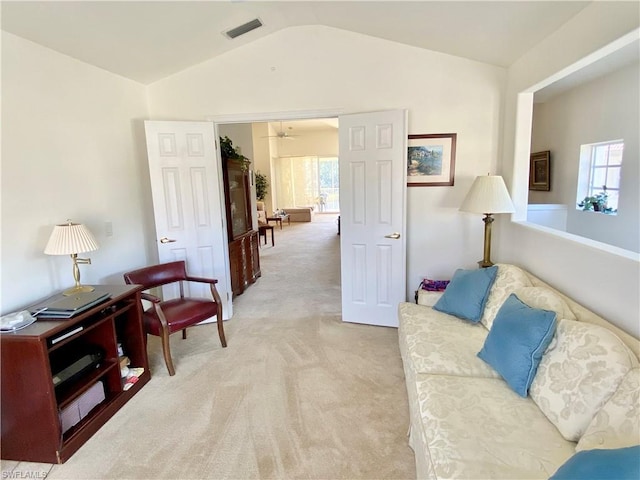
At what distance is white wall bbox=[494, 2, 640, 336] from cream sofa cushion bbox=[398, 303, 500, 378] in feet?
2.08

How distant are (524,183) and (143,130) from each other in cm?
363

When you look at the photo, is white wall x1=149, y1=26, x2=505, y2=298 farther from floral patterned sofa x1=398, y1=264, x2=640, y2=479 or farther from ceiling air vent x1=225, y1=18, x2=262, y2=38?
floral patterned sofa x1=398, y1=264, x2=640, y2=479

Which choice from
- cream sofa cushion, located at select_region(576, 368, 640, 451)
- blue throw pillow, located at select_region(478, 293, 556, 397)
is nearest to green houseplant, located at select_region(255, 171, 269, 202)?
blue throw pillow, located at select_region(478, 293, 556, 397)

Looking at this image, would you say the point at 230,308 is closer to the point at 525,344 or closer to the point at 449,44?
the point at 525,344

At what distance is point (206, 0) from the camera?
243 centimetres

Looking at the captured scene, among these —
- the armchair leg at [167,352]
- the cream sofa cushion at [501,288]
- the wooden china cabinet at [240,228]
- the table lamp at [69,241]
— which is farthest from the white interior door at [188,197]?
the cream sofa cushion at [501,288]

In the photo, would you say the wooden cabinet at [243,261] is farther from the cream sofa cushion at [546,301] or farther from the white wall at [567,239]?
the cream sofa cushion at [546,301]

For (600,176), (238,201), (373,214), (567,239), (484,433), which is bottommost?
(484,433)

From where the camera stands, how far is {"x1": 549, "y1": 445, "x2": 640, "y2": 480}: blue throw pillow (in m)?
0.91

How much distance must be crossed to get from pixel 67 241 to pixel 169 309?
3.10ft

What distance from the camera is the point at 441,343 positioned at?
2.13m

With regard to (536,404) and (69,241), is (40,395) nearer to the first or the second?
(69,241)

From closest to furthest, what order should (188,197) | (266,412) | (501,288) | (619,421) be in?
(619,421)
(266,412)
(501,288)
(188,197)

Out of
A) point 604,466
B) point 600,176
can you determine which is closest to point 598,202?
point 600,176
